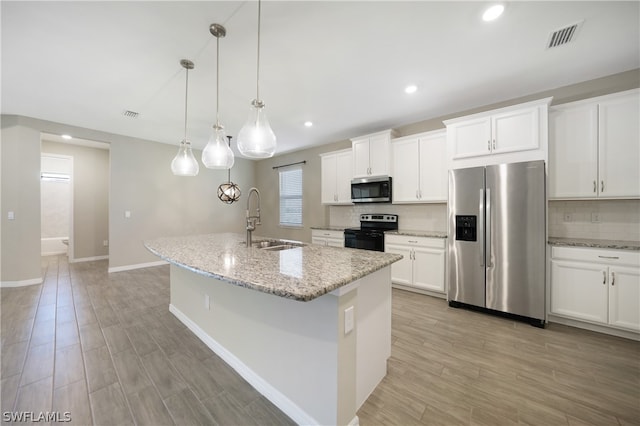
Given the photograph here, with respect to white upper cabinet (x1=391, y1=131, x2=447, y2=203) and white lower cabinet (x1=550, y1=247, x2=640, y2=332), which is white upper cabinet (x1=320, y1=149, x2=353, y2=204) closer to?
white upper cabinet (x1=391, y1=131, x2=447, y2=203)

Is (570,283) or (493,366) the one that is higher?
(570,283)

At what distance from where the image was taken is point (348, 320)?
123 centimetres

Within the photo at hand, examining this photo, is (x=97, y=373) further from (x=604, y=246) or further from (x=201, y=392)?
(x=604, y=246)

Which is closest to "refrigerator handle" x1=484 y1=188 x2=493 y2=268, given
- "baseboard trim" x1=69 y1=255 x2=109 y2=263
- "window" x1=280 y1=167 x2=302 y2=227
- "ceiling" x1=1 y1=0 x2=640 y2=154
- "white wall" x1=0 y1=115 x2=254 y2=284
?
"ceiling" x1=1 y1=0 x2=640 y2=154

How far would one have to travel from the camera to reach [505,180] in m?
2.68

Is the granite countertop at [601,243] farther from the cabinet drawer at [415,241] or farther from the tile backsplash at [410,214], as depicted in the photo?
the tile backsplash at [410,214]

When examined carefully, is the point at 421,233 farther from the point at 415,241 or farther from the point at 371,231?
the point at 371,231

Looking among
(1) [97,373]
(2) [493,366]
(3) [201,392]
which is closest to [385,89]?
(2) [493,366]

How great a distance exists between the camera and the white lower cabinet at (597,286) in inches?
85.6

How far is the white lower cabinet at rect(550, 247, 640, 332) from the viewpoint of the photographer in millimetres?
2174

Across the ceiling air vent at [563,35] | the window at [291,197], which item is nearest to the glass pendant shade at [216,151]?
the ceiling air vent at [563,35]

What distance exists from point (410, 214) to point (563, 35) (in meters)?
2.55

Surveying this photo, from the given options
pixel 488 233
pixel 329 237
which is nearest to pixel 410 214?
pixel 488 233

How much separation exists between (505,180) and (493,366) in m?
1.92
